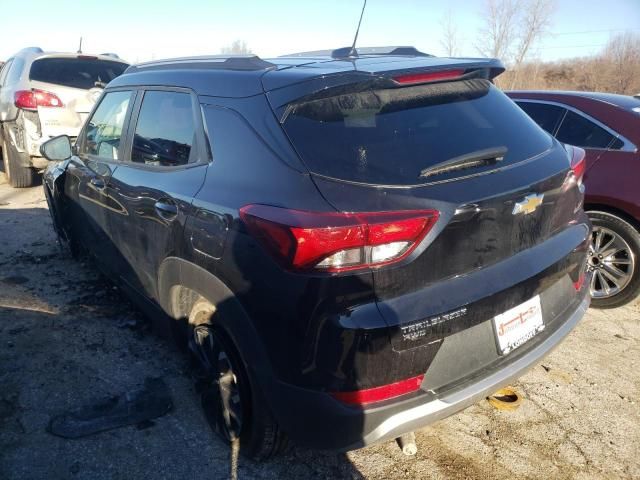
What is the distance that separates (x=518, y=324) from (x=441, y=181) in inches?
27.9

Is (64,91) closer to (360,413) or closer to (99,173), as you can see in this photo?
(99,173)

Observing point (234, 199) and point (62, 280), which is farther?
point (62, 280)

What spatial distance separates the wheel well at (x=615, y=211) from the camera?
3.78 meters

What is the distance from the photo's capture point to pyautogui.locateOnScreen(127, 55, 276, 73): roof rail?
2361 mm

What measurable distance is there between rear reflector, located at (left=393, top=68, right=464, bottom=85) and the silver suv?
19.6ft

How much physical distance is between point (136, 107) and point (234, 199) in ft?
4.73

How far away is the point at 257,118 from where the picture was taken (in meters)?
2.06

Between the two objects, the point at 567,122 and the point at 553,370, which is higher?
the point at 567,122

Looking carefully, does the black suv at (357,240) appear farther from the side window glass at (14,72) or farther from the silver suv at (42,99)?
the side window glass at (14,72)

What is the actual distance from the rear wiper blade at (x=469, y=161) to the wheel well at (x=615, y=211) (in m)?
2.23

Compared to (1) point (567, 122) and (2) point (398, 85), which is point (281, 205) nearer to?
(2) point (398, 85)

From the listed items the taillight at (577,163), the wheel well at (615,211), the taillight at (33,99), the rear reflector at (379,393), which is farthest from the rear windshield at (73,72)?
the rear reflector at (379,393)

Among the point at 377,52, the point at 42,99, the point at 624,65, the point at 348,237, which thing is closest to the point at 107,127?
the point at 377,52

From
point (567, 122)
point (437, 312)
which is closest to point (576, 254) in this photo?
point (437, 312)
